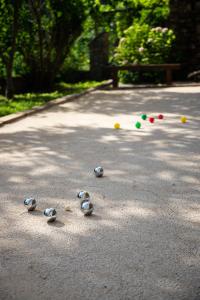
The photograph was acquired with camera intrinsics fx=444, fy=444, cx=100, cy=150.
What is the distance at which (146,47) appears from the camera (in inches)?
728

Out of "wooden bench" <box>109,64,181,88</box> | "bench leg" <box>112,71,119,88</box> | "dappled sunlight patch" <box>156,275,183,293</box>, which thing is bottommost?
"dappled sunlight patch" <box>156,275,183,293</box>

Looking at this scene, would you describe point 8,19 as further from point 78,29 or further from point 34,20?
point 78,29

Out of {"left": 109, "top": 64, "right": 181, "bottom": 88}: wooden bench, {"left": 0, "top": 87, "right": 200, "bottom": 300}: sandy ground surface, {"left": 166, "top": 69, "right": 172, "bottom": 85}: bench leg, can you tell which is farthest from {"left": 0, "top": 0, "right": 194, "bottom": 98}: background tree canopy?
{"left": 0, "top": 87, "right": 200, "bottom": 300}: sandy ground surface

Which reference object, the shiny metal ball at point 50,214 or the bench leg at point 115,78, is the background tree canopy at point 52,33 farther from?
the shiny metal ball at point 50,214

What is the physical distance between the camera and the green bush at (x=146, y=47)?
1817cm

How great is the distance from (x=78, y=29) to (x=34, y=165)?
1126 cm

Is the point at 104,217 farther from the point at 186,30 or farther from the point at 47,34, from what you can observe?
the point at 186,30

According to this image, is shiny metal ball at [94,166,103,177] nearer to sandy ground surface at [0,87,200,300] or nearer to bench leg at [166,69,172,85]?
sandy ground surface at [0,87,200,300]

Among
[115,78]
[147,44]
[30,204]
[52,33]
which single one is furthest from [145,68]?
[30,204]

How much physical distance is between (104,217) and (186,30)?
16891 mm

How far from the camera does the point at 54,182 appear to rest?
425cm

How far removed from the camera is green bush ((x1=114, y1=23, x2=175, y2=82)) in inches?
715

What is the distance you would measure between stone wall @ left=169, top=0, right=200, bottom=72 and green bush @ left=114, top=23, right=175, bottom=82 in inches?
18.3

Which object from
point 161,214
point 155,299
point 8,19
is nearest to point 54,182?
point 161,214
